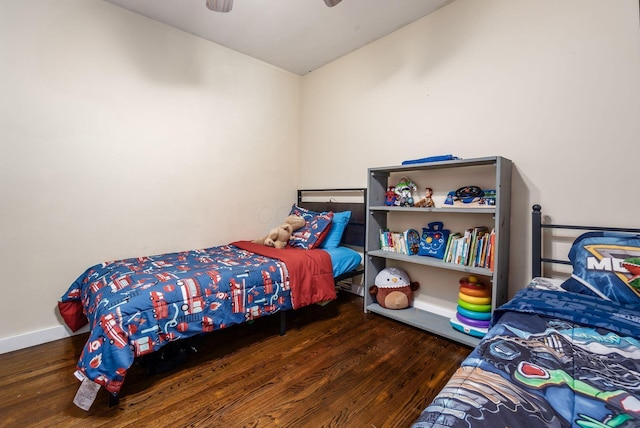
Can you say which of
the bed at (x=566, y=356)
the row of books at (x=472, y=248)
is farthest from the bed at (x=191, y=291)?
the bed at (x=566, y=356)

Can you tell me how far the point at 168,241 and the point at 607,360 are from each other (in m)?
2.88

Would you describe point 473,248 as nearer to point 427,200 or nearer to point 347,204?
point 427,200

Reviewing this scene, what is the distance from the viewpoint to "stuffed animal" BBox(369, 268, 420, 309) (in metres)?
2.48

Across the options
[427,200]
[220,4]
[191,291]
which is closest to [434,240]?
[427,200]

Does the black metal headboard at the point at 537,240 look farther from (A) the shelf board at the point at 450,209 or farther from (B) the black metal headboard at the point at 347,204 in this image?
(B) the black metal headboard at the point at 347,204

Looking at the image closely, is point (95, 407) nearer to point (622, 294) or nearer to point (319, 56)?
point (622, 294)

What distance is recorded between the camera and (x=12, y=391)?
5.07 feet

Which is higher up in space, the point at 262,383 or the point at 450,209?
the point at 450,209

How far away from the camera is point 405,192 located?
2.49 meters

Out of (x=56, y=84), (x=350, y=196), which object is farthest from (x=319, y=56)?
(x=56, y=84)

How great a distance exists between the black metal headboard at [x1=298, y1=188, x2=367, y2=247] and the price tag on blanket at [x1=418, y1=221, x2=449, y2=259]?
64cm

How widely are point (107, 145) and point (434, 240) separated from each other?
2.74 meters

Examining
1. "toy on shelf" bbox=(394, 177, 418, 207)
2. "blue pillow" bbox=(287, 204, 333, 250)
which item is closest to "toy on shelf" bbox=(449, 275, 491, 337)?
"toy on shelf" bbox=(394, 177, 418, 207)

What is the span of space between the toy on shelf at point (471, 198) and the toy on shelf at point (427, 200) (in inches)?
5.8
